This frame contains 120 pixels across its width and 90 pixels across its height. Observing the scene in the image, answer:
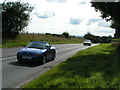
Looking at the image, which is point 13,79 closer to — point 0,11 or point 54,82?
point 54,82

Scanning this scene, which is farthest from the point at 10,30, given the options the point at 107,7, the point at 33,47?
the point at 33,47

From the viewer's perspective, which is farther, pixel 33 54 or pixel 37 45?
pixel 37 45

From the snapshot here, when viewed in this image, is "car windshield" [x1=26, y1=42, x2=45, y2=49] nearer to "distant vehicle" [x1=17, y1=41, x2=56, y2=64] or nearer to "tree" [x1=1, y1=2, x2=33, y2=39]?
"distant vehicle" [x1=17, y1=41, x2=56, y2=64]

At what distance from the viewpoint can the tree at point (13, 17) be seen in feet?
124

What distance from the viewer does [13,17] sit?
38469 mm

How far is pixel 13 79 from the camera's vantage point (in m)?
8.51

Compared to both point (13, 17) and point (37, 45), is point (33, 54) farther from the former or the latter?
point (13, 17)

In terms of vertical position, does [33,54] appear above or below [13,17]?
below

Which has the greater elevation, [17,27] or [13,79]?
[17,27]

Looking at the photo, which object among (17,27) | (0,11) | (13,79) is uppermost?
(0,11)

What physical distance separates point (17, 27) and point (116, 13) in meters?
20.5

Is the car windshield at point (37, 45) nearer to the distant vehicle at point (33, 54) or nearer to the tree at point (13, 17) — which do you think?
the distant vehicle at point (33, 54)

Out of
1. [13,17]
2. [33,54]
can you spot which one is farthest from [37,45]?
[13,17]

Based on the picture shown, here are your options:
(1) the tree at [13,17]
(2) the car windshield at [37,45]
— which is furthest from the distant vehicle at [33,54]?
(1) the tree at [13,17]
